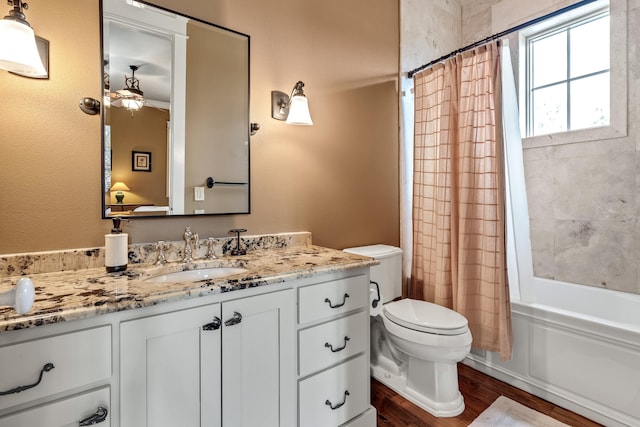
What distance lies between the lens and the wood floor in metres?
1.59

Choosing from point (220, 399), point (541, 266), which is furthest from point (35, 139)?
point (541, 266)

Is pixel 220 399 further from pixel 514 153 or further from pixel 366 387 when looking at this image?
pixel 514 153

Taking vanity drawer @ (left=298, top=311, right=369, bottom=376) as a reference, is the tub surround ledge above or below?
above

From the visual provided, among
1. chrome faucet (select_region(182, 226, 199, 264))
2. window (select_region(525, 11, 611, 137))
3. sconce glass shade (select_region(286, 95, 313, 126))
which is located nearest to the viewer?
chrome faucet (select_region(182, 226, 199, 264))

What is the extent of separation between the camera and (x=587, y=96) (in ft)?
7.54

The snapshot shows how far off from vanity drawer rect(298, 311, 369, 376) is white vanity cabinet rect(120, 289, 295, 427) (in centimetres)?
7

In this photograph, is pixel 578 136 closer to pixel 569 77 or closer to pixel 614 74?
pixel 614 74

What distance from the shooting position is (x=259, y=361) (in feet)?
3.70

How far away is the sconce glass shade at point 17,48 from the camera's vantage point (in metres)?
1.00

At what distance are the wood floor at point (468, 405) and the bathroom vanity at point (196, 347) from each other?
0.87 feet

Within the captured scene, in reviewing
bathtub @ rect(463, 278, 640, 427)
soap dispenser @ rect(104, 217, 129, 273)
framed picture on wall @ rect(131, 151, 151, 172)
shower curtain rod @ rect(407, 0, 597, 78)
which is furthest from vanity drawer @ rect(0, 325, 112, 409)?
shower curtain rod @ rect(407, 0, 597, 78)

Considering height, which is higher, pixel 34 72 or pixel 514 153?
pixel 34 72

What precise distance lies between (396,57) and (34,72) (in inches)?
85.8

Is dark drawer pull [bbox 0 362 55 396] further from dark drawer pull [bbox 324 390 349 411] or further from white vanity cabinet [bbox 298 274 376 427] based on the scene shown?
dark drawer pull [bbox 324 390 349 411]
